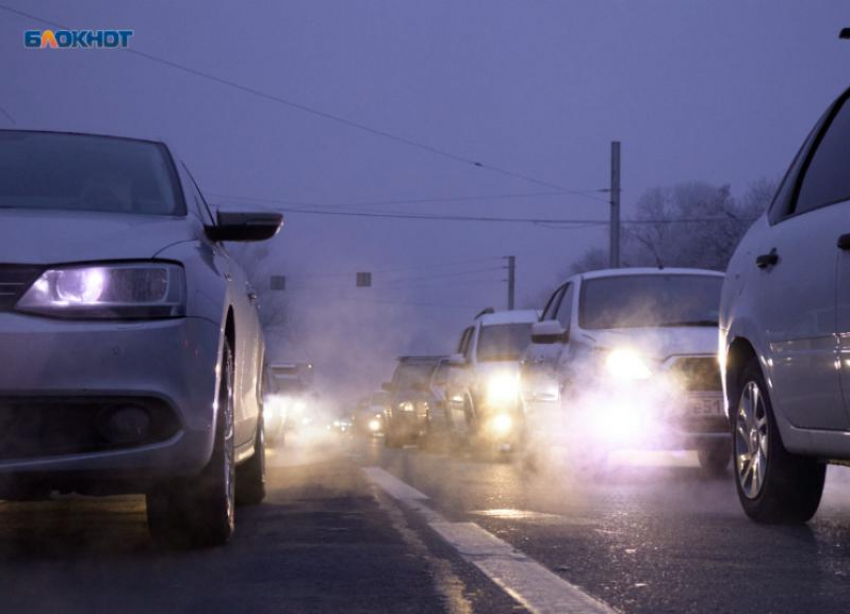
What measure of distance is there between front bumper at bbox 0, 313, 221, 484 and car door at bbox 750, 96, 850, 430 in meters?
2.42

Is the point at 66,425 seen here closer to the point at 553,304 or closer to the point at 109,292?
the point at 109,292

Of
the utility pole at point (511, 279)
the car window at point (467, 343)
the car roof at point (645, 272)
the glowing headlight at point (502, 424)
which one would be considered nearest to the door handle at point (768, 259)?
the car roof at point (645, 272)

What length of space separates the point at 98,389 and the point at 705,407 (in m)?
6.06

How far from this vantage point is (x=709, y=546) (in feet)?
18.4

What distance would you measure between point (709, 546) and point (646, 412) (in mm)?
4652

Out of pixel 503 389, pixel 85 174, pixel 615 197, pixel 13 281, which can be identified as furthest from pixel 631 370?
pixel 615 197

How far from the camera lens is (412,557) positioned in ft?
17.3

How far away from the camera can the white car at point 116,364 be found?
16.2 feet

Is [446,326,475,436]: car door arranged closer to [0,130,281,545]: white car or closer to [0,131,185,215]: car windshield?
[0,131,185,215]: car windshield

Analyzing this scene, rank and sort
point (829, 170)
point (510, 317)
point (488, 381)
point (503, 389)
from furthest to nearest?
1. point (510, 317)
2. point (488, 381)
3. point (503, 389)
4. point (829, 170)

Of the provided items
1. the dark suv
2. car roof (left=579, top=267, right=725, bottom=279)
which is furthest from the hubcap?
the dark suv

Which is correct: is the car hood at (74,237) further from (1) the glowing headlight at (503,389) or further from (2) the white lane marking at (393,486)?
(1) the glowing headlight at (503,389)

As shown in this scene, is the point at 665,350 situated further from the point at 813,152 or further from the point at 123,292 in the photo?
the point at 123,292

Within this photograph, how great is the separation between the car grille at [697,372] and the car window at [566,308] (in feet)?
4.85
